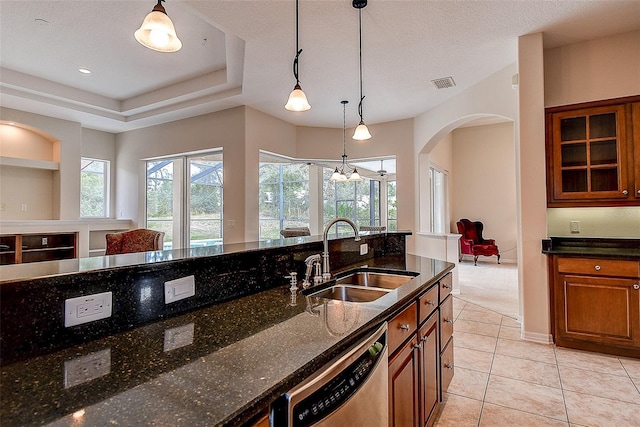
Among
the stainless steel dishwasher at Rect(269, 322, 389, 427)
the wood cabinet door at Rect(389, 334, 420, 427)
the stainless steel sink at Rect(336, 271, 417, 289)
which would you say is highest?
the stainless steel sink at Rect(336, 271, 417, 289)

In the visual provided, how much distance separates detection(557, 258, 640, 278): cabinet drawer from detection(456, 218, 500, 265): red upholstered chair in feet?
15.8

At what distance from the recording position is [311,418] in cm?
82

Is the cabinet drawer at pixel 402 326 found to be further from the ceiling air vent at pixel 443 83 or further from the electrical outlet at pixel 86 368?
the ceiling air vent at pixel 443 83

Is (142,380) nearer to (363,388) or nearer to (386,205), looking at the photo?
(363,388)

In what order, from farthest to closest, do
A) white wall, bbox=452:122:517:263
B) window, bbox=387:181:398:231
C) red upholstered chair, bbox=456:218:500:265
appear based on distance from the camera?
window, bbox=387:181:398:231, white wall, bbox=452:122:517:263, red upholstered chair, bbox=456:218:500:265

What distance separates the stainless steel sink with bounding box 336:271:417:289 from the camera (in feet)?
6.74

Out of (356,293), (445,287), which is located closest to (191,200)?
(356,293)

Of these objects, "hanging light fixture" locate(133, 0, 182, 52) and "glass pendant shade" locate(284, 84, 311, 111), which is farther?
"glass pendant shade" locate(284, 84, 311, 111)

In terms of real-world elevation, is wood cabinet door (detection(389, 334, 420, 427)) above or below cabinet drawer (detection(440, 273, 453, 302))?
below

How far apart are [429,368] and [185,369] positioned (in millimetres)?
1408

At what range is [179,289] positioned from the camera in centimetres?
121

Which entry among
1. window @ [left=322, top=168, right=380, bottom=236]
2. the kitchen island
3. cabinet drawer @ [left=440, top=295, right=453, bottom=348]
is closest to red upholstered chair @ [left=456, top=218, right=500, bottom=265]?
window @ [left=322, top=168, right=380, bottom=236]

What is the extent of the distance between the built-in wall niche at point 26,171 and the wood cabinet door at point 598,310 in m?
7.47

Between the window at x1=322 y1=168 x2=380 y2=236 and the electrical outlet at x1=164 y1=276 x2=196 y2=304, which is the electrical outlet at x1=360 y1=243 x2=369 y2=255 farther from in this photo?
the window at x1=322 y1=168 x2=380 y2=236
